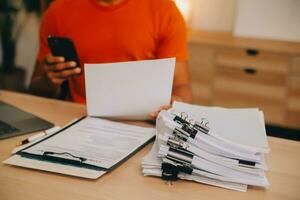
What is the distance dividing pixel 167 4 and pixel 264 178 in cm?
97

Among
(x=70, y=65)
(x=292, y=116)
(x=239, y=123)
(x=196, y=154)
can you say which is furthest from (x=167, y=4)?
(x=292, y=116)

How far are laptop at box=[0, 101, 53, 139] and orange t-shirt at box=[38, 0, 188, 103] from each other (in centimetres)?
36

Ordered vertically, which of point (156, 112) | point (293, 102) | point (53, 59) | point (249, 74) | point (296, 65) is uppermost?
point (53, 59)

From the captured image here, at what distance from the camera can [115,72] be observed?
4.42 ft

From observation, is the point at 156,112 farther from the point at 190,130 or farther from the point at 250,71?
the point at 250,71

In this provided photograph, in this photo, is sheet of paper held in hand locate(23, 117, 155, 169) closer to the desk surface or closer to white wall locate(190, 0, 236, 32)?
the desk surface

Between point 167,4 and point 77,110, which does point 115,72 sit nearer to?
point 77,110

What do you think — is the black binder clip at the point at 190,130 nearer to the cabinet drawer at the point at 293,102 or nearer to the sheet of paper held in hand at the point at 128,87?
the sheet of paper held in hand at the point at 128,87

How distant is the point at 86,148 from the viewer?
1.19 meters

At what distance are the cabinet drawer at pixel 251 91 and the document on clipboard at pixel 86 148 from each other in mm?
1971

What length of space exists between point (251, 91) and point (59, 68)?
1.95 m

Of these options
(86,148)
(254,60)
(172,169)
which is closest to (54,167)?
(86,148)

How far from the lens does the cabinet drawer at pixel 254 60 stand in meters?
3.05

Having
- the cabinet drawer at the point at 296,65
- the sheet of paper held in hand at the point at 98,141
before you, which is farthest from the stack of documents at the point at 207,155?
the cabinet drawer at the point at 296,65
